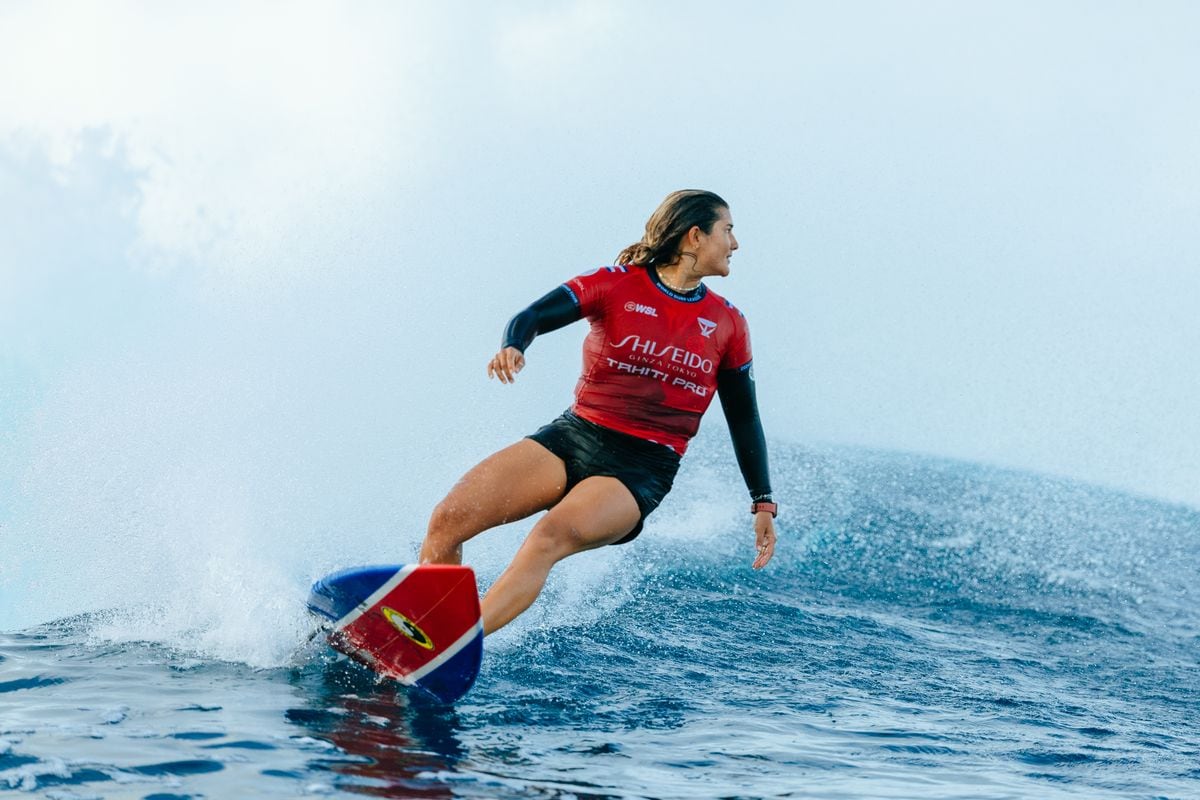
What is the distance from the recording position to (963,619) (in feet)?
33.8

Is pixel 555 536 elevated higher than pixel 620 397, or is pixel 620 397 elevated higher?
pixel 620 397

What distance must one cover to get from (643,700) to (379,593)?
148 cm

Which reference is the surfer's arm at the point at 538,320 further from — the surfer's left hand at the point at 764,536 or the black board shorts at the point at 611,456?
the surfer's left hand at the point at 764,536

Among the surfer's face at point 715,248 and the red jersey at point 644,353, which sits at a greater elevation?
the surfer's face at point 715,248

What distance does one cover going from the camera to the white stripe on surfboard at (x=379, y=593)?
4691mm

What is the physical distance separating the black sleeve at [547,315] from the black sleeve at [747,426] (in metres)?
0.90


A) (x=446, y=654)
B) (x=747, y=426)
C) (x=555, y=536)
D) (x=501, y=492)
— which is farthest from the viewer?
(x=747, y=426)

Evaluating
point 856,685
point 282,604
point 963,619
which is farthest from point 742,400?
point 963,619

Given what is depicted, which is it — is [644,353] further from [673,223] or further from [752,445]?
[752,445]

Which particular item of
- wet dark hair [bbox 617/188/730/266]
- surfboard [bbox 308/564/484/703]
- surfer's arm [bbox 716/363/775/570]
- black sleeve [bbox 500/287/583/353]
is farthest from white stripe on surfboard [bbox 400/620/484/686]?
wet dark hair [bbox 617/188/730/266]

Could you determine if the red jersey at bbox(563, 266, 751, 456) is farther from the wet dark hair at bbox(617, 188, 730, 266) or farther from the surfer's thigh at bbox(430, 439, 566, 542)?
the surfer's thigh at bbox(430, 439, 566, 542)

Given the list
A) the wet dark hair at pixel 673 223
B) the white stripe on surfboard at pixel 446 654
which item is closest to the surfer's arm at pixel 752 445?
the wet dark hair at pixel 673 223

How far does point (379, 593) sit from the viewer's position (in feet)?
15.7

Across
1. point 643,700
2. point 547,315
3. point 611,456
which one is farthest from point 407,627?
point 547,315
